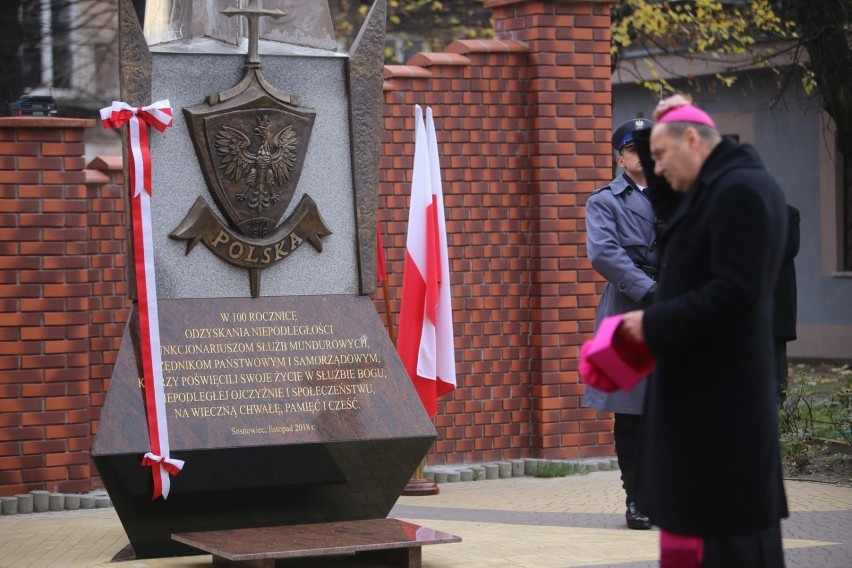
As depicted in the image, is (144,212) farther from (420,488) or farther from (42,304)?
(420,488)

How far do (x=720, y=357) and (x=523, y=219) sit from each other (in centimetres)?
592

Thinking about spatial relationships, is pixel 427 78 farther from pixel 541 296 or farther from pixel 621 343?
pixel 621 343

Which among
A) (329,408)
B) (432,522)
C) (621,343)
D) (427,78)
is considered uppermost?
(427,78)

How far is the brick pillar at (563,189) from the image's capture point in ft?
33.2

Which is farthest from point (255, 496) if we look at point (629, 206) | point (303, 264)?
point (629, 206)

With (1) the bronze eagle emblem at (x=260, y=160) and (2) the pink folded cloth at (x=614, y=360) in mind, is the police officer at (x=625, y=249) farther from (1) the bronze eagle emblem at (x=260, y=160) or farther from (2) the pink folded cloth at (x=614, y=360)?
(2) the pink folded cloth at (x=614, y=360)

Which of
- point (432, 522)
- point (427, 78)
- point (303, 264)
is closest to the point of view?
point (303, 264)

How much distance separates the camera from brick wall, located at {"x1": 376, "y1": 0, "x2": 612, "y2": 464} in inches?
396

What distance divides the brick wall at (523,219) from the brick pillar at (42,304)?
221 centimetres

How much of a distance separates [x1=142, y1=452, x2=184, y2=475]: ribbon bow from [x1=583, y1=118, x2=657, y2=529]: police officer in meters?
2.02

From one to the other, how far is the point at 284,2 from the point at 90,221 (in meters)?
1.95

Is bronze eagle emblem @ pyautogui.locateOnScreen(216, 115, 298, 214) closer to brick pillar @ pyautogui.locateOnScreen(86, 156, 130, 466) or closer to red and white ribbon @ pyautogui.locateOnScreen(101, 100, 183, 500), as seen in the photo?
red and white ribbon @ pyautogui.locateOnScreen(101, 100, 183, 500)

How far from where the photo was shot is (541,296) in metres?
10.1

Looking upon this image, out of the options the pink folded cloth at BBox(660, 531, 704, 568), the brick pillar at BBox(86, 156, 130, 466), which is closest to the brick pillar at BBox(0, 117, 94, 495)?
the brick pillar at BBox(86, 156, 130, 466)
